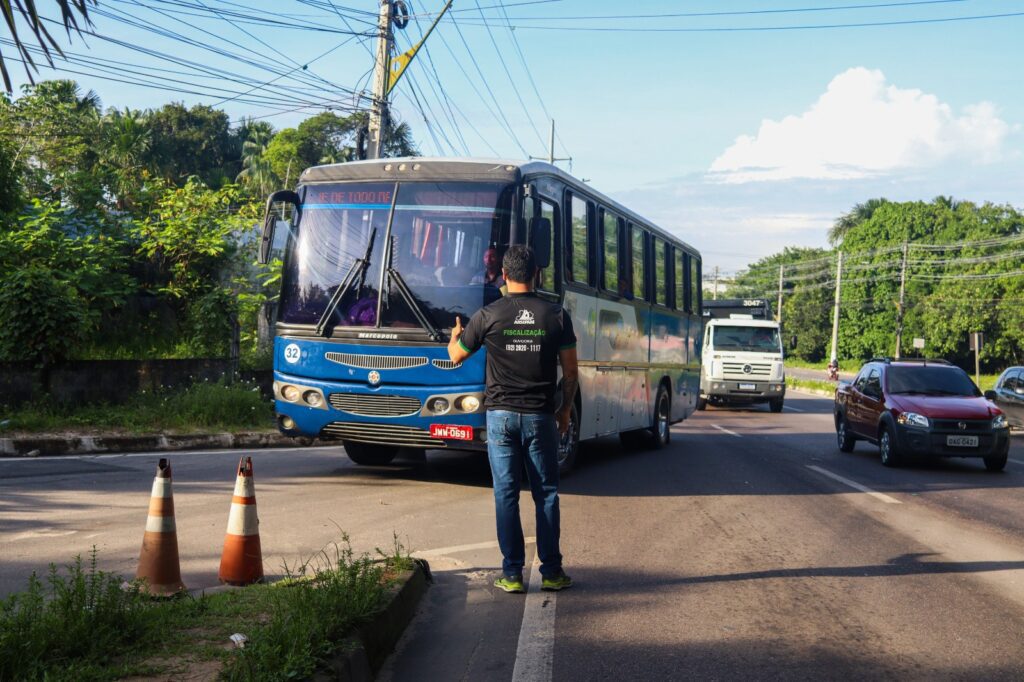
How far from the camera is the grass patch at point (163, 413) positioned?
44.8 ft

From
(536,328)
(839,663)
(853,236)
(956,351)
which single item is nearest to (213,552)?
(536,328)

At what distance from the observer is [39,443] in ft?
41.5

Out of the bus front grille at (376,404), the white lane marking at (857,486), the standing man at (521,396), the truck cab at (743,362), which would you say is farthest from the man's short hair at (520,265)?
the truck cab at (743,362)

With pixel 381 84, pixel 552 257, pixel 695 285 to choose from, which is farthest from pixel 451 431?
pixel 381 84

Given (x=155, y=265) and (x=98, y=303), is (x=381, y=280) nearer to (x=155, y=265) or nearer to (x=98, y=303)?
(x=98, y=303)

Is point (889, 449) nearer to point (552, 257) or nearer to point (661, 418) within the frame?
point (661, 418)

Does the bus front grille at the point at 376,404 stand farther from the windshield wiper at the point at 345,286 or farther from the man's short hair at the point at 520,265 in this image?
the man's short hair at the point at 520,265

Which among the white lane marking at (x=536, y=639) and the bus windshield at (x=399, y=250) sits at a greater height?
the bus windshield at (x=399, y=250)

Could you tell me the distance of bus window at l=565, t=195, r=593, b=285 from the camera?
458 inches

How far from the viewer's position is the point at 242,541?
5.96 m

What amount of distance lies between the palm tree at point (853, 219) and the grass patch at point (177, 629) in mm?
95599

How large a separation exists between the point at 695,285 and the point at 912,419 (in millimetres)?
5690

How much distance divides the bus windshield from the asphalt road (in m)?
1.85

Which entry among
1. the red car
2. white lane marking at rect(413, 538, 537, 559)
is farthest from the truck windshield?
white lane marking at rect(413, 538, 537, 559)
